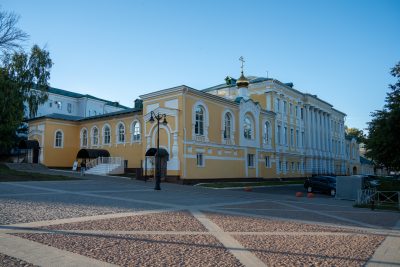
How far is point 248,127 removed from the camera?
3750 centimetres

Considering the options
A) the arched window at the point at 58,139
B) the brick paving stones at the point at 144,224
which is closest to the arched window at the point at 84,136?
the arched window at the point at 58,139

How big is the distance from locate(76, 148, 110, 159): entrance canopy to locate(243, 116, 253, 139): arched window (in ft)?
52.6

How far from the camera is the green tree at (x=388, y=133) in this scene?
2111cm

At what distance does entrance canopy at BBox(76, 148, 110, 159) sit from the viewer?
35.8m

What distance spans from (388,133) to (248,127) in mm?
17495

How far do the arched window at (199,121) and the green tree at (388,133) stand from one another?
14194 millimetres

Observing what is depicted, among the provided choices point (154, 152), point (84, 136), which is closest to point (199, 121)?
point (154, 152)

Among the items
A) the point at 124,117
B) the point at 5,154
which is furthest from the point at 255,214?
the point at 5,154

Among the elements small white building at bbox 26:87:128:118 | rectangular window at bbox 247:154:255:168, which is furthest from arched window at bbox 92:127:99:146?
small white building at bbox 26:87:128:118

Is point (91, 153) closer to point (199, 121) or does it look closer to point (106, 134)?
point (106, 134)

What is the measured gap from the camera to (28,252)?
5789mm

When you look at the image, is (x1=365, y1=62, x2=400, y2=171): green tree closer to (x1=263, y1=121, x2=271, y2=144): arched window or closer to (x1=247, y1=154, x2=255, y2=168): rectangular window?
(x1=247, y1=154, x2=255, y2=168): rectangular window

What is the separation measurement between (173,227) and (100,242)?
7.66 feet

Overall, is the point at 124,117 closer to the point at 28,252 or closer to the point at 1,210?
the point at 1,210
